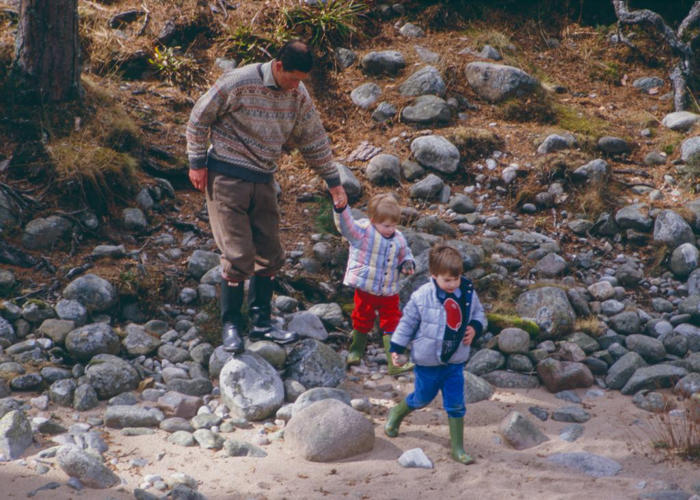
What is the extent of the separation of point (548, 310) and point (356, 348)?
5.44ft

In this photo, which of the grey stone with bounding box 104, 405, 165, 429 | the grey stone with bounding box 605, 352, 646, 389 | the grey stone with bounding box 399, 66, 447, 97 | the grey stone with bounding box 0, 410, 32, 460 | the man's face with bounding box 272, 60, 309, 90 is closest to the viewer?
the grey stone with bounding box 0, 410, 32, 460

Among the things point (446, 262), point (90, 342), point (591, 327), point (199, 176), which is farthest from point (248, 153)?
point (591, 327)

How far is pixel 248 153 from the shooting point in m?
5.17

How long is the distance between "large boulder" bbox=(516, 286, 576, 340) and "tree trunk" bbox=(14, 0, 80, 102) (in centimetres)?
480

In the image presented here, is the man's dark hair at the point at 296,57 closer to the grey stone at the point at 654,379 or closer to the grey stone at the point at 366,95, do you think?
the grey stone at the point at 654,379

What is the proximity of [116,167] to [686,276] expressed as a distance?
5.42 meters

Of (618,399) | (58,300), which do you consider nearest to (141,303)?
(58,300)

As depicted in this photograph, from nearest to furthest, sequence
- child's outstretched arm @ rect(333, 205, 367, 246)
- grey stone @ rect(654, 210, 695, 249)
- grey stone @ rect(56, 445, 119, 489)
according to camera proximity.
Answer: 1. grey stone @ rect(56, 445, 119, 489)
2. child's outstretched arm @ rect(333, 205, 367, 246)
3. grey stone @ rect(654, 210, 695, 249)

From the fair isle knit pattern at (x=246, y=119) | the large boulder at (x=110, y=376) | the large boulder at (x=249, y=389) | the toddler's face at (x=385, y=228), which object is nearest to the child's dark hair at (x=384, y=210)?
the toddler's face at (x=385, y=228)

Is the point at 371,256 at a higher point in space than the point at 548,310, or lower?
higher

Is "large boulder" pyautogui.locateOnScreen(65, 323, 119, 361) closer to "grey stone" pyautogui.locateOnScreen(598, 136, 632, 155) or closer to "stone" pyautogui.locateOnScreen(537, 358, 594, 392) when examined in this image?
"stone" pyautogui.locateOnScreen(537, 358, 594, 392)

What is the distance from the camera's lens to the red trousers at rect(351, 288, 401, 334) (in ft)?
18.4

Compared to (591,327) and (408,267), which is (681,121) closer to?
(591,327)

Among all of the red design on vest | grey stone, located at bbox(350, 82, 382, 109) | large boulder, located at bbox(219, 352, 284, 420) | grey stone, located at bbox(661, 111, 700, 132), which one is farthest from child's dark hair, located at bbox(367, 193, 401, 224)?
grey stone, located at bbox(661, 111, 700, 132)
